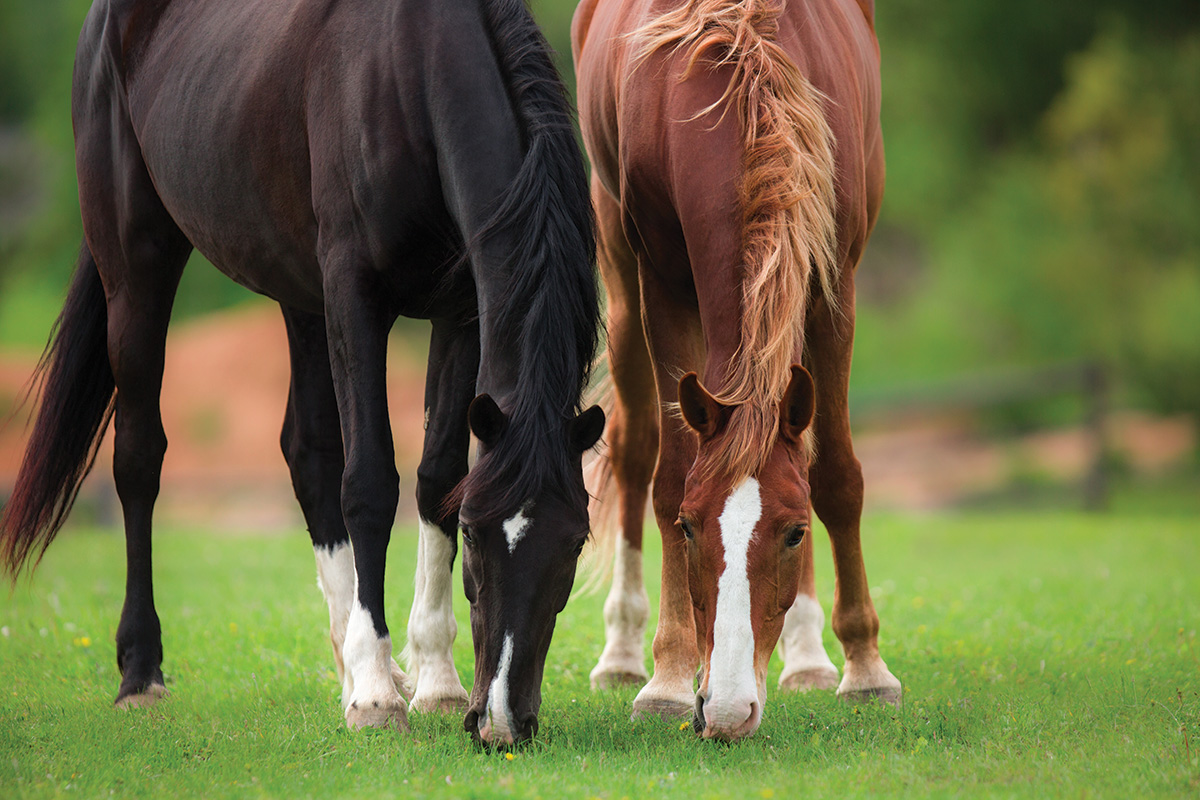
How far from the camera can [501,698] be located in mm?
3027

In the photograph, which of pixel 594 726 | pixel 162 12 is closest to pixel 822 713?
pixel 594 726

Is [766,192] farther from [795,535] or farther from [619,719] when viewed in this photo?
[619,719]

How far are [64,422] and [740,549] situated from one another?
10.4 feet

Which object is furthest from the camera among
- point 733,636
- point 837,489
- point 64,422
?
point 64,422

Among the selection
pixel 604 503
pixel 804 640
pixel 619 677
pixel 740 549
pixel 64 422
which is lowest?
pixel 619 677

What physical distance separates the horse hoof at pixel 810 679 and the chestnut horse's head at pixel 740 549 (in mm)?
1473

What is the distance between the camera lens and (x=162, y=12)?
189 inches

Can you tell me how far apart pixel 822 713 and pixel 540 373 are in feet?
5.26

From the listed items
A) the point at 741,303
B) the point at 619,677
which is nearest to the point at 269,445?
the point at 619,677

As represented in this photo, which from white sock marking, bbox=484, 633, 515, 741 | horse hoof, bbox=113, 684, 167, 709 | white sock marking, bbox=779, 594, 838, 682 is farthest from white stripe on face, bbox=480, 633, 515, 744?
white sock marking, bbox=779, 594, 838, 682

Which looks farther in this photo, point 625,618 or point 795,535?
point 625,618

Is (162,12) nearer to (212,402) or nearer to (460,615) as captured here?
(460,615)

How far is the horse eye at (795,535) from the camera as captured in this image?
310 centimetres

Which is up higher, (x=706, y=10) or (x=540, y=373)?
(x=706, y=10)
